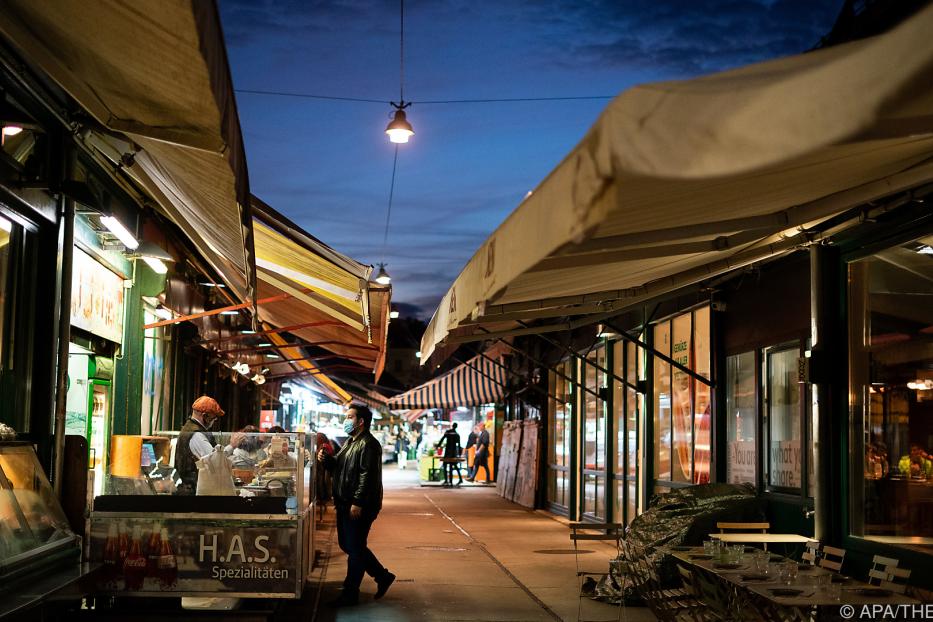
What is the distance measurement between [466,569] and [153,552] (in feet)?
18.0

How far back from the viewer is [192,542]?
24.1 feet

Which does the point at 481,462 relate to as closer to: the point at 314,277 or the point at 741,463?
the point at 741,463

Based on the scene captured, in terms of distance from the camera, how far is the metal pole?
7711 millimetres

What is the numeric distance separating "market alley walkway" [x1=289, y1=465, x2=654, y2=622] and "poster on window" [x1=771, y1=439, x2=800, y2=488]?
1.83 meters

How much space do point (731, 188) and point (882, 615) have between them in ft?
8.48

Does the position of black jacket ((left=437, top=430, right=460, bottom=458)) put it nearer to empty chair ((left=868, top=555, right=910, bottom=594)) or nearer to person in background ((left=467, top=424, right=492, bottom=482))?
person in background ((left=467, top=424, right=492, bottom=482))

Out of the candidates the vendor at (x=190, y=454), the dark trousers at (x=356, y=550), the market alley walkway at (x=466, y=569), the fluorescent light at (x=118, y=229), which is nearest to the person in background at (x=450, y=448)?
the market alley walkway at (x=466, y=569)

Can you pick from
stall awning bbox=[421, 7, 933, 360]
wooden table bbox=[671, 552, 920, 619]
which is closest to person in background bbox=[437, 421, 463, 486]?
wooden table bbox=[671, 552, 920, 619]

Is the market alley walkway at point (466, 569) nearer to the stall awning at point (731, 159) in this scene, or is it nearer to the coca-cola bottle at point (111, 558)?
the coca-cola bottle at point (111, 558)

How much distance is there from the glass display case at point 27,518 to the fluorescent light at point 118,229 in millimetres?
2770

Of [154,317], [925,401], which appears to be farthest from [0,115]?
[154,317]

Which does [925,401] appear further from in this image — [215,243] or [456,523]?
[456,523]

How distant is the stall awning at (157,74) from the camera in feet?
11.9

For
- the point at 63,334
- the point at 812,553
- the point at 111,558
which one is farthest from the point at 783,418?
the point at 63,334
